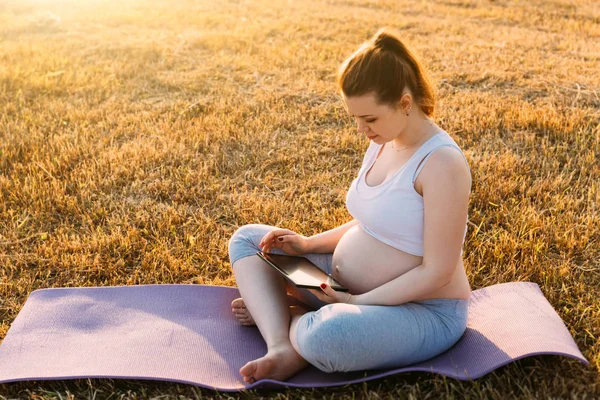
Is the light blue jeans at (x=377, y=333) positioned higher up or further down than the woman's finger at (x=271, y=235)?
further down

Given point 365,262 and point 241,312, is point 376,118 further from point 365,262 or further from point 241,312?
point 241,312

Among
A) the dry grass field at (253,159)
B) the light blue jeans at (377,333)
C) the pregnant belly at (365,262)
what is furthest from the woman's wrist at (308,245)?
the dry grass field at (253,159)

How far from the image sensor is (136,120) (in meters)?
A: 6.00

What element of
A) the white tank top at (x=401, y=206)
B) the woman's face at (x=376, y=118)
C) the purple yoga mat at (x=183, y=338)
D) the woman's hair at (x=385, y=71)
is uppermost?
the woman's hair at (x=385, y=71)

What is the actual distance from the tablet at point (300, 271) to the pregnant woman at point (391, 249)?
75 millimetres

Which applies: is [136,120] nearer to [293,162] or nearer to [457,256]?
[293,162]

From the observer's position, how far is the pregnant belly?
8.74ft

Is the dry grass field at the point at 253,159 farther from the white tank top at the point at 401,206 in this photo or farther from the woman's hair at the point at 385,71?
the woman's hair at the point at 385,71

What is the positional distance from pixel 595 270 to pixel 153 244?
2.59 m

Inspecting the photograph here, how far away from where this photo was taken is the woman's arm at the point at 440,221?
7.92 feet

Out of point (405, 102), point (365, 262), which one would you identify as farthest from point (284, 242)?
point (405, 102)

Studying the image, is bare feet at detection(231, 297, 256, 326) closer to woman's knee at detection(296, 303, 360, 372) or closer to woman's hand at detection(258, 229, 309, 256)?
woman's hand at detection(258, 229, 309, 256)

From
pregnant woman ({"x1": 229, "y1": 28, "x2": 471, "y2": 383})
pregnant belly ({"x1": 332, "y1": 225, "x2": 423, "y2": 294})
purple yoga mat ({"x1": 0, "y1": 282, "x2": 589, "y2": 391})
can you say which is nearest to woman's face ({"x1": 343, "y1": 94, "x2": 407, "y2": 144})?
pregnant woman ({"x1": 229, "y1": 28, "x2": 471, "y2": 383})

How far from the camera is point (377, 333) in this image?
8.04 ft
